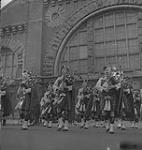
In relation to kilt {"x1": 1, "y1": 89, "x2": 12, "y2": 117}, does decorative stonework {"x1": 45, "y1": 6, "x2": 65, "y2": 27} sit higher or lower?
higher

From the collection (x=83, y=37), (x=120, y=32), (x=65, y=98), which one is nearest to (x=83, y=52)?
(x=83, y=37)

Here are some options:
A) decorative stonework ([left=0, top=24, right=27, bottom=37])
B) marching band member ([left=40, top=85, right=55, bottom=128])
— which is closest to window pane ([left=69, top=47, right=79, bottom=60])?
decorative stonework ([left=0, top=24, right=27, bottom=37])

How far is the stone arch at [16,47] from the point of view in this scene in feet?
67.0

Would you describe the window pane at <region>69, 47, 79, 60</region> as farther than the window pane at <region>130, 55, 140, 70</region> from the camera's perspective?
Yes

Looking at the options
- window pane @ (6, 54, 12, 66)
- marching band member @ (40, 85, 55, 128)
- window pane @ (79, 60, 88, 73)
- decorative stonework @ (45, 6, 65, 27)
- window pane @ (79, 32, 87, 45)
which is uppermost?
decorative stonework @ (45, 6, 65, 27)

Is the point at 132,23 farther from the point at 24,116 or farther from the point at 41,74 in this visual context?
the point at 24,116

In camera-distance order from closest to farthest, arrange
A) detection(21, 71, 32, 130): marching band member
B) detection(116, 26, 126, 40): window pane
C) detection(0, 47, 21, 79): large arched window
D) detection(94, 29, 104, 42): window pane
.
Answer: detection(21, 71, 32, 130): marching band member
detection(116, 26, 126, 40): window pane
detection(94, 29, 104, 42): window pane
detection(0, 47, 21, 79): large arched window

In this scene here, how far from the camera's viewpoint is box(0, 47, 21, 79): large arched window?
67.9 ft

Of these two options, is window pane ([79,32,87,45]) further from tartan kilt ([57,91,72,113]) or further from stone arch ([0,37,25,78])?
tartan kilt ([57,91,72,113])

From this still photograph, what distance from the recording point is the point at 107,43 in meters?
18.2

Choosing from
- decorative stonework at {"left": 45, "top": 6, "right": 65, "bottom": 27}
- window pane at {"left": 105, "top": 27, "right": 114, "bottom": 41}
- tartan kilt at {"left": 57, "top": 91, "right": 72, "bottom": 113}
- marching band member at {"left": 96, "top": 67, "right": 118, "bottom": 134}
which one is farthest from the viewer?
decorative stonework at {"left": 45, "top": 6, "right": 65, "bottom": 27}

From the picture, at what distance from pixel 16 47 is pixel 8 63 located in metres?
1.54

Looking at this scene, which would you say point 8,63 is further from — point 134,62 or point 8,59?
point 134,62

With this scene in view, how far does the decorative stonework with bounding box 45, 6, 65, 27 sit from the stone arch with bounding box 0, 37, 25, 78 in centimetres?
301
